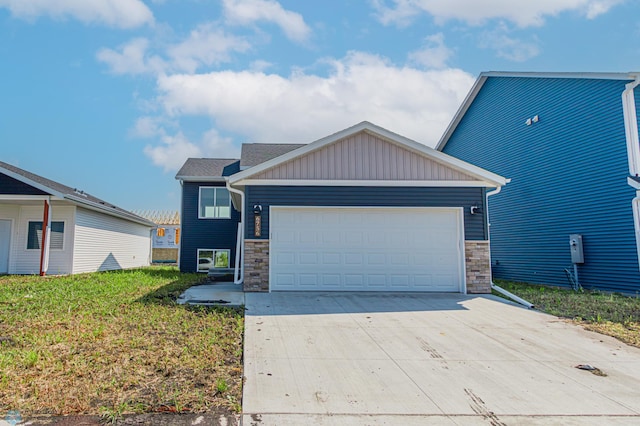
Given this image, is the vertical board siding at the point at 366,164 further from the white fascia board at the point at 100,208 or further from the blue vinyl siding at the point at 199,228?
the white fascia board at the point at 100,208

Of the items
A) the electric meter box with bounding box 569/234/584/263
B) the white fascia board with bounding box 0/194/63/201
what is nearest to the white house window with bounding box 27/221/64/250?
the white fascia board with bounding box 0/194/63/201

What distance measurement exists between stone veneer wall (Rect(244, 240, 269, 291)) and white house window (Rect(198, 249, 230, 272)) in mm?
7293

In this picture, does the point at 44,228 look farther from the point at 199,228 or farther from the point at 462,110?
the point at 462,110

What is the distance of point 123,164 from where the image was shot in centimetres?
2319

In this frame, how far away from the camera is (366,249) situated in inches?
368

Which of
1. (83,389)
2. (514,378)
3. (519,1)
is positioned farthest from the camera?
(519,1)

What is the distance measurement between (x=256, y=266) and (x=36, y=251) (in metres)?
10.1

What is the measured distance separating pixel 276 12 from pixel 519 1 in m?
5.44

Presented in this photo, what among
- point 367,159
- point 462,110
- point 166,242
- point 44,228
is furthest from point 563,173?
point 166,242

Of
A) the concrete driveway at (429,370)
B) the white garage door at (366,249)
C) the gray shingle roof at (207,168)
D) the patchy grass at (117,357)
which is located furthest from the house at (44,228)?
the concrete driveway at (429,370)

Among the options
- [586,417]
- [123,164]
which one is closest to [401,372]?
[586,417]

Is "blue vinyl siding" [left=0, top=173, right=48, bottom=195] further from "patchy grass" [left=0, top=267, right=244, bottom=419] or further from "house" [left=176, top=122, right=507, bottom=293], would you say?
"house" [left=176, top=122, right=507, bottom=293]

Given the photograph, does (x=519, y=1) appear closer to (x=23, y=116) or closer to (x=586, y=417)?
(x=586, y=417)

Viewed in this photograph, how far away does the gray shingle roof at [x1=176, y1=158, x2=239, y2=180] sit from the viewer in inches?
625
